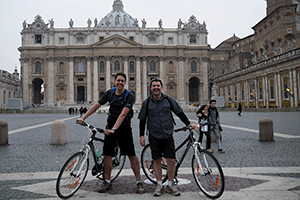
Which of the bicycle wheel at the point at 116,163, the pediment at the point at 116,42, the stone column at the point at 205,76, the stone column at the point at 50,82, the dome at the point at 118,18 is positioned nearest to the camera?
the bicycle wheel at the point at 116,163

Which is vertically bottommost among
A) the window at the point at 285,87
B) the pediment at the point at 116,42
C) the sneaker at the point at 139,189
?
the sneaker at the point at 139,189

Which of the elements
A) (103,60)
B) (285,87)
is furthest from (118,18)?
(285,87)

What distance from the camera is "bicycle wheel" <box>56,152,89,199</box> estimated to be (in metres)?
3.94

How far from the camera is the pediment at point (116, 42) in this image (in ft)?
202

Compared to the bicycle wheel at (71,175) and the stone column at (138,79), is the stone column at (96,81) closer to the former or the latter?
the stone column at (138,79)

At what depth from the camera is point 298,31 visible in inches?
1802

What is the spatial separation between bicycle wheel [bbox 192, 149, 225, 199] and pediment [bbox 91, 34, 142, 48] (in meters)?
59.8

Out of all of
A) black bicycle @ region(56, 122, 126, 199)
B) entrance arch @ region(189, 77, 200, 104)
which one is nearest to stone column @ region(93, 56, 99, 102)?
entrance arch @ region(189, 77, 200, 104)

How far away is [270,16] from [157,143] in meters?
53.9

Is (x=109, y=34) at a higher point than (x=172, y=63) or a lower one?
higher

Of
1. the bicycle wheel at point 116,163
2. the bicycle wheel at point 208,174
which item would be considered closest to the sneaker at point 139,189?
the bicycle wheel at point 116,163

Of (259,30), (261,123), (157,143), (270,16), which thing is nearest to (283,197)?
(157,143)

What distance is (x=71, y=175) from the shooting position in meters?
4.08

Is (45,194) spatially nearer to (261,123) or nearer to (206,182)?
(206,182)
